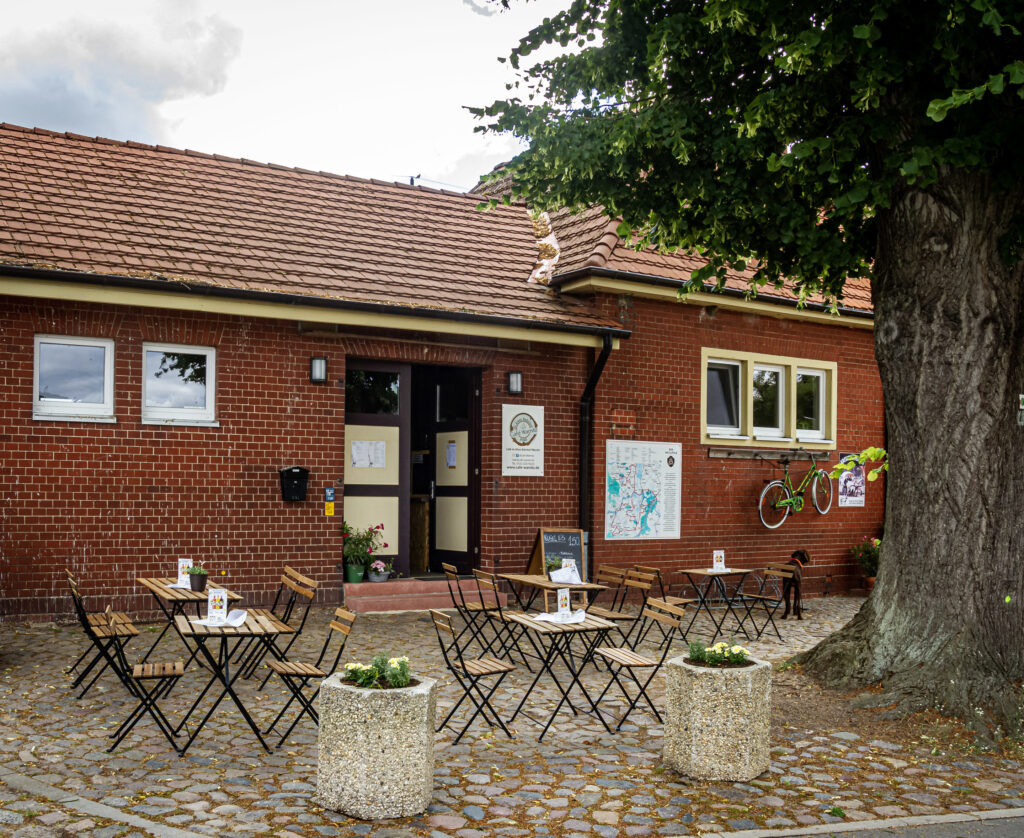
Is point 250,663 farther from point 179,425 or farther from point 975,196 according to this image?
point 975,196

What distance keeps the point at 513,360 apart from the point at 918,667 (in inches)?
259

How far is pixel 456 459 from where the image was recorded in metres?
13.3

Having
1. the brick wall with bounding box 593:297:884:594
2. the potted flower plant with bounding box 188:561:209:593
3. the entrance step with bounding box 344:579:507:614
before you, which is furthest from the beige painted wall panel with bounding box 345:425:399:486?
the potted flower plant with bounding box 188:561:209:593

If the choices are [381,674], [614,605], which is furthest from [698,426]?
[381,674]

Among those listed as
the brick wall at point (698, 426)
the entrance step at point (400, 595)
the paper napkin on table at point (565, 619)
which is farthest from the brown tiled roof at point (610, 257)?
the paper napkin on table at point (565, 619)

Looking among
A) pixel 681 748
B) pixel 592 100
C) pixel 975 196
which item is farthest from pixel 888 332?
pixel 681 748

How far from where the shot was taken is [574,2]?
891 cm

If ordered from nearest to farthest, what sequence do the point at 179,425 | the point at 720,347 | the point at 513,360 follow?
1. the point at 179,425
2. the point at 513,360
3. the point at 720,347

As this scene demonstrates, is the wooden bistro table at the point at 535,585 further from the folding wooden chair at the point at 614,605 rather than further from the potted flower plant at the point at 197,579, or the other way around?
the potted flower plant at the point at 197,579

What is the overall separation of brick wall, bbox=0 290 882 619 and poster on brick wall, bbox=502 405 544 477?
11 centimetres

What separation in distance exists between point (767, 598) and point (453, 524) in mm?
4204

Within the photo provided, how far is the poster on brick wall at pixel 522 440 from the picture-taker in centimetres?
1259

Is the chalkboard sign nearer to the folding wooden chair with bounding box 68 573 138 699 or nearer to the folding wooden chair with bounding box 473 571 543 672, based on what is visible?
the folding wooden chair with bounding box 473 571 543 672

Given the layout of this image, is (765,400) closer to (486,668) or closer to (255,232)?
(255,232)
